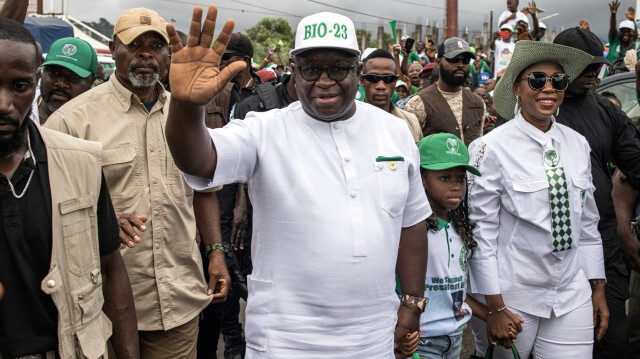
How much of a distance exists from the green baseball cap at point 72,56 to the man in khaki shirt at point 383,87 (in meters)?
2.23

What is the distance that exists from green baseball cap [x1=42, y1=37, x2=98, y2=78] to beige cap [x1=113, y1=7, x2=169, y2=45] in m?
0.92

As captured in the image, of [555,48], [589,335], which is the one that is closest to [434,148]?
[555,48]

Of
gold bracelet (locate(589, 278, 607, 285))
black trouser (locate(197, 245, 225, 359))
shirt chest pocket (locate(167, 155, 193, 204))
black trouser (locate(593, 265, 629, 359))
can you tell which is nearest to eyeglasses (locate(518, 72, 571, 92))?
gold bracelet (locate(589, 278, 607, 285))

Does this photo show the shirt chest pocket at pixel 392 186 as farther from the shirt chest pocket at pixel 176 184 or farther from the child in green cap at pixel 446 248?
the shirt chest pocket at pixel 176 184

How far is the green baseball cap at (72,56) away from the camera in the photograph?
4176mm

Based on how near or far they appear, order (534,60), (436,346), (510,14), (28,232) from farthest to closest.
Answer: (510,14), (534,60), (436,346), (28,232)

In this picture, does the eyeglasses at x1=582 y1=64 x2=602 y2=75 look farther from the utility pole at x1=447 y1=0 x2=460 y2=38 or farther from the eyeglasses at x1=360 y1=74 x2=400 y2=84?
the utility pole at x1=447 y1=0 x2=460 y2=38

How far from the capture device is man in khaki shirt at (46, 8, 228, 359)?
123 inches

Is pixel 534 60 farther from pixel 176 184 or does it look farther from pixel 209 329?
pixel 209 329

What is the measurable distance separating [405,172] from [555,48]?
1638 mm

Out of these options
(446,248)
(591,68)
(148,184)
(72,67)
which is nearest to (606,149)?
(591,68)

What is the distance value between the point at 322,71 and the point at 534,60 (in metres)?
1.73

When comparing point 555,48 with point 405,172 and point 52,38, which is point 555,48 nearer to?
point 405,172

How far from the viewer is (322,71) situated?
2381 mm
